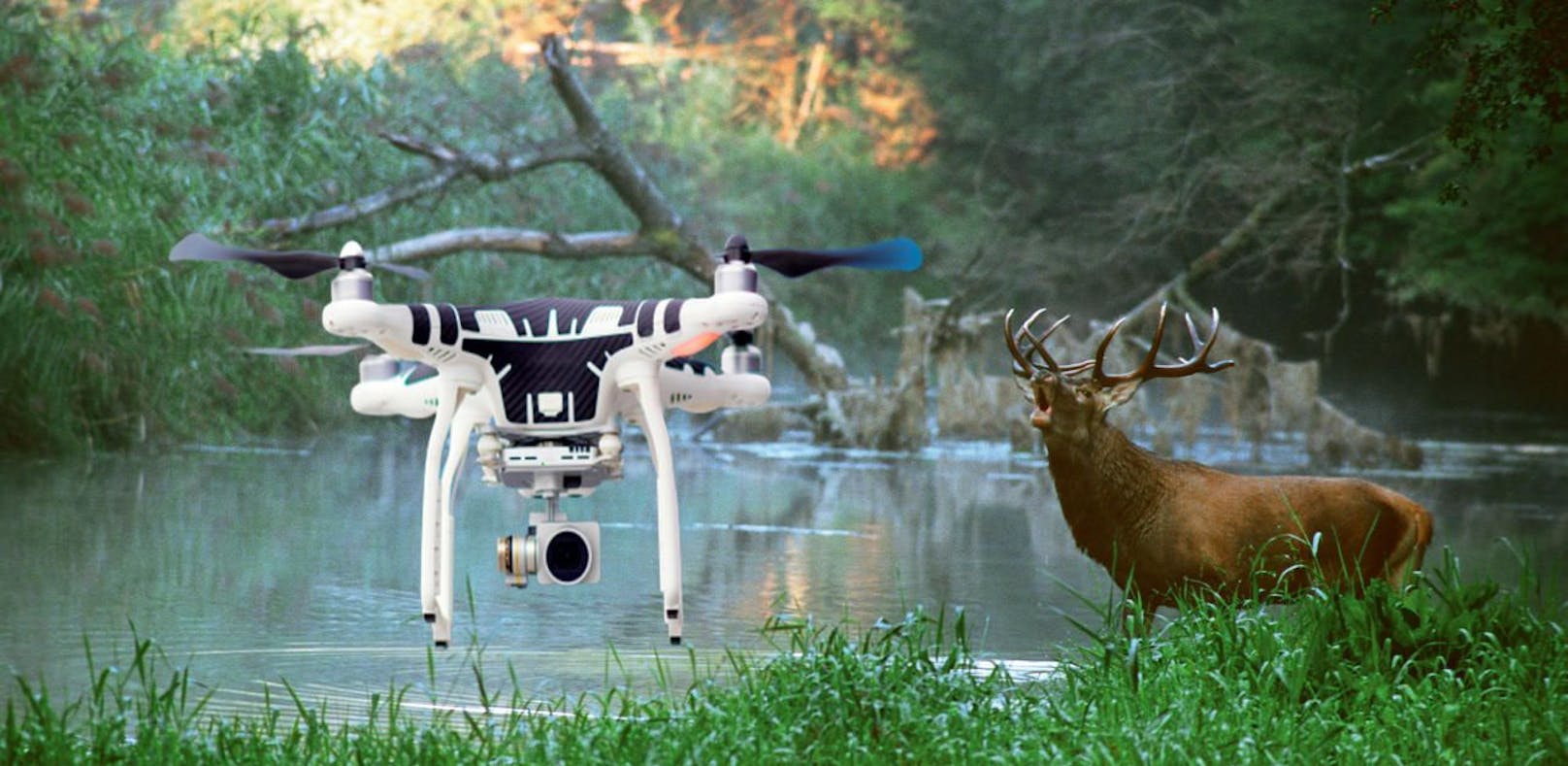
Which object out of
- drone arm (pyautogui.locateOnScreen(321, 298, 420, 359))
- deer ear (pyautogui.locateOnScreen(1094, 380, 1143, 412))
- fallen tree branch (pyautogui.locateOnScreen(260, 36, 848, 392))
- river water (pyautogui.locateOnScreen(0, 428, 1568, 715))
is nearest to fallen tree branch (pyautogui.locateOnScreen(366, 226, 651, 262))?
fallen tree branch (pyautogui.locateOnScreen(260, 36, 848, 392))

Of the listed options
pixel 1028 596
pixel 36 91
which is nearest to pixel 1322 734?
pixel 1028 596

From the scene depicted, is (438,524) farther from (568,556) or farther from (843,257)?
(843,257)

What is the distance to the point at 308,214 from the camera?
16.3 meters

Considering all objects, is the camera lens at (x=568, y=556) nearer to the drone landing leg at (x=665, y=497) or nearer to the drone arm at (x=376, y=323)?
the drone landing leg at (x=665, y=497)

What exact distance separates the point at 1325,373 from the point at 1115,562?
877 inches

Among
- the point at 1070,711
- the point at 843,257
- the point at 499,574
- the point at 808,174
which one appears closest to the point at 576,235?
the point at 499,574

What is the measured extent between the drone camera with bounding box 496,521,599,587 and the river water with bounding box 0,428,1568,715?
0.42m

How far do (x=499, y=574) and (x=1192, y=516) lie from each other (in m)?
3.59

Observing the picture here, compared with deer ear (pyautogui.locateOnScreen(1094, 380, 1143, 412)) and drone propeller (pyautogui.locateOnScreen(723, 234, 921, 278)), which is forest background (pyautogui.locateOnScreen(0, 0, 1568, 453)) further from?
drone propeller (pyautogui.locateOnScreen(723, 234, 921, 278))

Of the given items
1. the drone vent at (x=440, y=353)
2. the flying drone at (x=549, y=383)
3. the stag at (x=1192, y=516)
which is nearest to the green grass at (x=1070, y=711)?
the flying drone at (x=549, y=383)

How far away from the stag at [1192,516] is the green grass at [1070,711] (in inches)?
21.1

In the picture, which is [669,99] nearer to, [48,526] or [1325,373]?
[1325,373]

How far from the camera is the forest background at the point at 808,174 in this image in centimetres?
1399

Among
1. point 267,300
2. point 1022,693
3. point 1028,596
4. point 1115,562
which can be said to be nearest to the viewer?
point 1022,693
